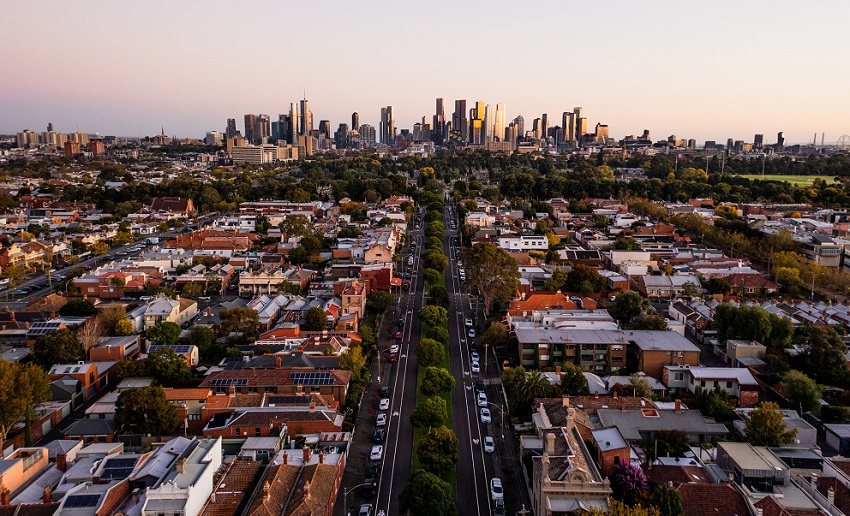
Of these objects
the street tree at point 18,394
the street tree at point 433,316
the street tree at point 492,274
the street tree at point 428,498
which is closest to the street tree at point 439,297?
the street tree at point 492,274

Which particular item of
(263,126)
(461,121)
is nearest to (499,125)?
(461,121)

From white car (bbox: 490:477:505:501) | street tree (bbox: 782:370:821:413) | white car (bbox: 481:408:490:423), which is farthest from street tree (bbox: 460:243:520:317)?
white car (bbox: 490:477:505:501)

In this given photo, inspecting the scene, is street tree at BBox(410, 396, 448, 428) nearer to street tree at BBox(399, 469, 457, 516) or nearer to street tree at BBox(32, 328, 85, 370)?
street tree at BBox(399, 469, 457, 516)

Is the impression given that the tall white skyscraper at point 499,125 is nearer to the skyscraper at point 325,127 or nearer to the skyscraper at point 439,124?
the skyscraper at point 439,124

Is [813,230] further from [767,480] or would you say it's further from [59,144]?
[59,144]

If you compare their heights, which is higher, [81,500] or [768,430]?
[768,430]

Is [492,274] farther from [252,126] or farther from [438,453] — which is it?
[252,126]
